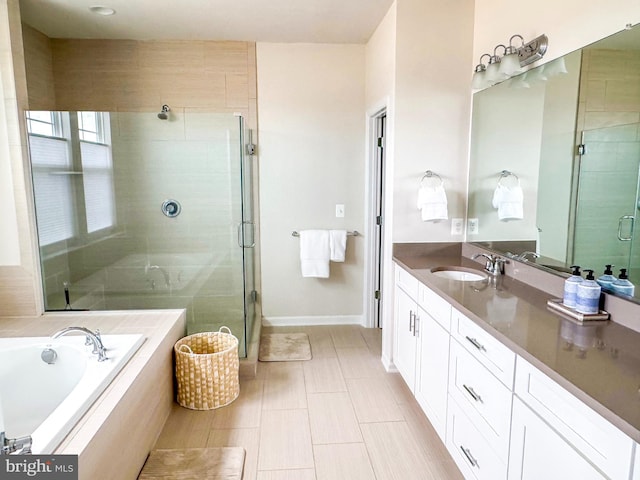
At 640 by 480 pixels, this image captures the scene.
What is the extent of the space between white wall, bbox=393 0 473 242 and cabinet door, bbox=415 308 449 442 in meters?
0.79

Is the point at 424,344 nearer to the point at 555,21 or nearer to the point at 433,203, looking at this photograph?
the point at 433,203

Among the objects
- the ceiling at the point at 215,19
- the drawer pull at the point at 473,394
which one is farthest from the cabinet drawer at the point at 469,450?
the ceiling at the point at 215,19

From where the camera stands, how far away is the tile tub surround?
152 centimetres

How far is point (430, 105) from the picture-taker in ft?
9.14

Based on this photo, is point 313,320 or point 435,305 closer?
point 435,305

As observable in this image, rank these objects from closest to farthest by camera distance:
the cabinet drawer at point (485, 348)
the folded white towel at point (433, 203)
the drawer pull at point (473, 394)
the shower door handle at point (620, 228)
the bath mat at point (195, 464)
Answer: the cabinet drawer at point (485, 348) → the shower door handle at point (620, 228) → the drawer pull at point (473, 394) → the bath mat at point (195, 464) → the folded white towel at point (433, 203)

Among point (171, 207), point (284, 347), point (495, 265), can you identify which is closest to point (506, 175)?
point (495, 265)

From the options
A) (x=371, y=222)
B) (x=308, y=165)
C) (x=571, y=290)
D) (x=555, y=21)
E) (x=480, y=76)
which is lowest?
(x=571, y=290)

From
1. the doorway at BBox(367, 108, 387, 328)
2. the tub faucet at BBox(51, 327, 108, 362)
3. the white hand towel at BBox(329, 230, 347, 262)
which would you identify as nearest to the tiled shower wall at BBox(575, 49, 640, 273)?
the doorway at BBox(367, 108, 387, 328)

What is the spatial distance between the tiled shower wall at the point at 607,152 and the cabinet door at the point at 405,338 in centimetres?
100

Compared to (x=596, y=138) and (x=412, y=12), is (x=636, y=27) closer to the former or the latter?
(x=596, y=138)

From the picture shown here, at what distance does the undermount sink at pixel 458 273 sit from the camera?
8.29 feet

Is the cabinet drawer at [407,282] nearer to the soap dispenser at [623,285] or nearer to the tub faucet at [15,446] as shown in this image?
the soap dispenser at [623,285]

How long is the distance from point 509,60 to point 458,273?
49.2 inches
